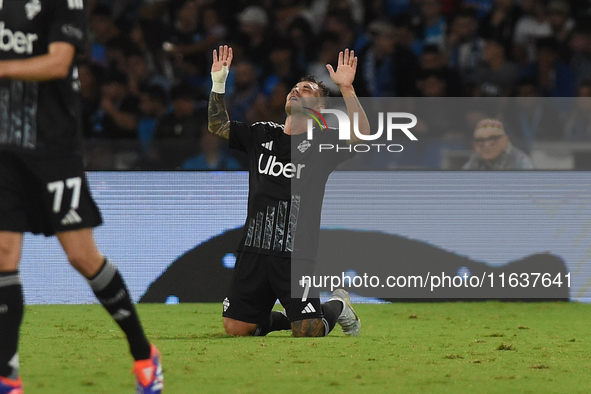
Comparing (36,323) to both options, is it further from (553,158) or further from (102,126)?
Answer: (553,158)

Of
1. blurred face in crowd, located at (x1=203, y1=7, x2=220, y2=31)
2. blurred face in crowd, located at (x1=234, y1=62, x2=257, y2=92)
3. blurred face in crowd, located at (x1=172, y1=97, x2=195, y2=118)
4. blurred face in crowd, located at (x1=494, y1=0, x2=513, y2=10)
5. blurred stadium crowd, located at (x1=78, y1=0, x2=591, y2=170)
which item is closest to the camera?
blurred face in crowd, located at (x1=172, y1=97, x2=195, y2=118)

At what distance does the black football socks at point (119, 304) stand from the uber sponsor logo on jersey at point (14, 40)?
872mm

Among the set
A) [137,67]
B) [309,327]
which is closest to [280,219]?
[309,327]

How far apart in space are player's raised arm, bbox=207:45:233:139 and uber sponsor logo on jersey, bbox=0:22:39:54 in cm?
210

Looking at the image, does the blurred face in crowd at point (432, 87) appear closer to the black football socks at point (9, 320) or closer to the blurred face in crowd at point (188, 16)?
the blurred face in crowd at point (188, 16)

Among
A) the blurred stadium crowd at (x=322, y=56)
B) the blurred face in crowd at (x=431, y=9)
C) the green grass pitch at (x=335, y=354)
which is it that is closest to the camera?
the green grass pitch at (x=335, y=354)

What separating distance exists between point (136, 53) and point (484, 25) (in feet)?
12.3

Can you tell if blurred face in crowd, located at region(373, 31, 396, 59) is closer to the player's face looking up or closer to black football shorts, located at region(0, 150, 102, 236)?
the player's face looking up

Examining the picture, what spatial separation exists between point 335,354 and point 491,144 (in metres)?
3.11

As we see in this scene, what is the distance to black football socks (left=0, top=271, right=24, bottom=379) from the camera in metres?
3.10

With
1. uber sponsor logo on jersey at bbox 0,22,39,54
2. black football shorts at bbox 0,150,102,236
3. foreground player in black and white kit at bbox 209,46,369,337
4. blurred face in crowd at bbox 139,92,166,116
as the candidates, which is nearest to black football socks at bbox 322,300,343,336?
foreground player in black and white kit at bbox 209,46,369,337

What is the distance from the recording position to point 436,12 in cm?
945

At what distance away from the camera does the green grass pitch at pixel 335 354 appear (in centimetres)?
368

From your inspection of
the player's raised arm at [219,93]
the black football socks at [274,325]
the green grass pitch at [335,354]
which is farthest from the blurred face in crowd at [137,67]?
the black football socks at [274,325]
